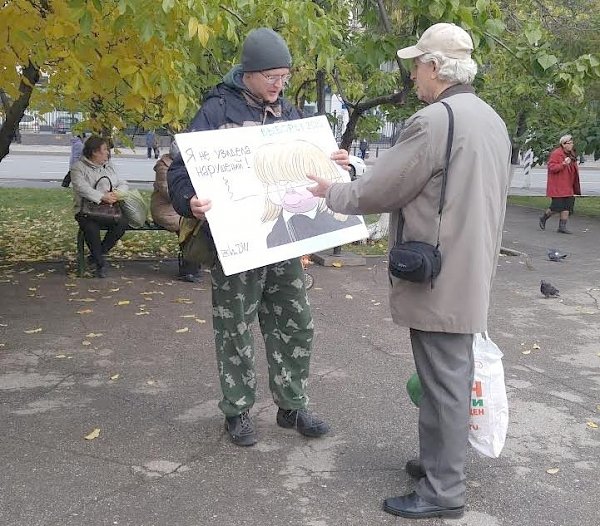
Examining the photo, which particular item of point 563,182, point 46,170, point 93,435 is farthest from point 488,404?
point 46,170

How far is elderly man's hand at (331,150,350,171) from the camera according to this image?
3.79 metres

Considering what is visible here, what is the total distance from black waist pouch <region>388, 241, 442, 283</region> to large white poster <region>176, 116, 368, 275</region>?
0.70 meters

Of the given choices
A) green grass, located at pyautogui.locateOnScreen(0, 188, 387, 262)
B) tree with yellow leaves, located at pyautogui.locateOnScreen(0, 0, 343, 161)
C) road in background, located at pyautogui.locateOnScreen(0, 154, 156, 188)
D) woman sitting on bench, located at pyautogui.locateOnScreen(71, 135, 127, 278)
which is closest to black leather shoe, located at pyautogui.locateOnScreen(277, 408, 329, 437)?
tree with yellow leaves, located at pyautogui.locateOnScreen(0, 0, 343, 161)

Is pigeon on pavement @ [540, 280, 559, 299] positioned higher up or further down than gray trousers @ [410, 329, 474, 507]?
further down

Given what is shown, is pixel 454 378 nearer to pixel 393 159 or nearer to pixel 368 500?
pixel 368 500

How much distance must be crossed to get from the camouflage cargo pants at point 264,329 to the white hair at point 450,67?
1186 millimetres

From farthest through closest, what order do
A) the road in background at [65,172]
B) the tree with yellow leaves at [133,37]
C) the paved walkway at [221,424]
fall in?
1. the road in background at [65,172]
2. the tree with yellow leaves at [133,37]
3. the paved walkway at [221,424]

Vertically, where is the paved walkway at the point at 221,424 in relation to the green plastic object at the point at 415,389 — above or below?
below

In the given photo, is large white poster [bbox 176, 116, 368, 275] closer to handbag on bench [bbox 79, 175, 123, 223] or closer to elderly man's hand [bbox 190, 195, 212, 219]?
elderly man's hand [bbox 190, 195, 212, 219]

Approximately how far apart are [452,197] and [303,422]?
1.55 meters

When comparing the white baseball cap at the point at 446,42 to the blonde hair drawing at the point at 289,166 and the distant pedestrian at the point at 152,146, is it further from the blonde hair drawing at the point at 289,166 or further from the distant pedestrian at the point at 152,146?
the distant pedestrian at the point at 152,146

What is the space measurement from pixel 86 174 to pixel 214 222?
500 cm

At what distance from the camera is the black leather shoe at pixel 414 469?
11.8 ft

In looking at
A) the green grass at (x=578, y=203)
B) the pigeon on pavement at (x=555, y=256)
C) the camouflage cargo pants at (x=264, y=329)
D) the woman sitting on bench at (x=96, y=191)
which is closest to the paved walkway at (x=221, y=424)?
the camouflage cargo pants at (x=264, y=329)
